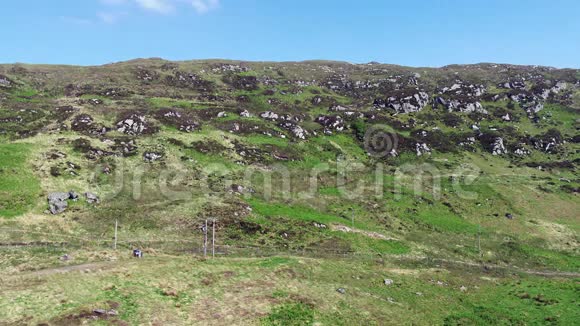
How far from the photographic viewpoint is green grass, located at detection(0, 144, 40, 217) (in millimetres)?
64250

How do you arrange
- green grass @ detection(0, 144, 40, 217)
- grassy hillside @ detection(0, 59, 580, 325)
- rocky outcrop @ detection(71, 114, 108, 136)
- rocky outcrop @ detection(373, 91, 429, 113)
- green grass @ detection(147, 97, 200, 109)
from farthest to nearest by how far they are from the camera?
rocky outcrop @ detection(373, 91, 429, 113) → green grass @ detection(147, 97, 200, 109) → rocky outcrop @ detection(71, 114, 108, 136) → green grass @ detection(0, 144, 40, 217) → grassy hillside @ detection(0, 59, 580, 325)

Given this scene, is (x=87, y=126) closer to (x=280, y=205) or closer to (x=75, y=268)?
(x=280, y=205)

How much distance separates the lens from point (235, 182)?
89062mm

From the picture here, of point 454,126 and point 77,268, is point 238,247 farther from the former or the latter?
point 454,126

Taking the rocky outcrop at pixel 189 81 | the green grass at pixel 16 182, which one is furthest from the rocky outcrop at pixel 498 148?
the green grass at pixel 16 182

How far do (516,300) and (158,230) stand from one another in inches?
2034

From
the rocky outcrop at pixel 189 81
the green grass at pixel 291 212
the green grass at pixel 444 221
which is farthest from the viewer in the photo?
the rocky outcrop at pixel 189 81

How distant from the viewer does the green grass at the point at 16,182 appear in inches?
2530

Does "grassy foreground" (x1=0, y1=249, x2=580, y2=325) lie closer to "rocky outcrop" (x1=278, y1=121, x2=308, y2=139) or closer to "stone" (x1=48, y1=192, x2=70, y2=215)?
"stone" (x1=48, y1=192, x2=70, y2=215)

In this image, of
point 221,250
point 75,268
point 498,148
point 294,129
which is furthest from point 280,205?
point 498,148

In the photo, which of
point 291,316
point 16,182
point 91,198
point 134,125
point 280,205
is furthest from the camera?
point 134,125

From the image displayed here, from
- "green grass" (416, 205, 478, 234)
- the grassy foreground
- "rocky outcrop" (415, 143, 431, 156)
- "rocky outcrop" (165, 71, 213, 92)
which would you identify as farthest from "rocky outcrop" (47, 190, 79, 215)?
"rocky outcrop" (165, 71, 213, 92)

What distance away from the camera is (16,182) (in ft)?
232

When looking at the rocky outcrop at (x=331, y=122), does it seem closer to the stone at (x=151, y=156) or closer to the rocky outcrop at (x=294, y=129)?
the rocky outcrop at (x=294, y=129)
